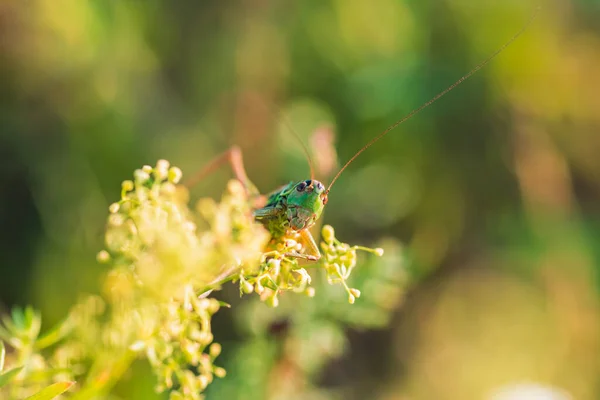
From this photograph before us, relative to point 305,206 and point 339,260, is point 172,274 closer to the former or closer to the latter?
point 339,260

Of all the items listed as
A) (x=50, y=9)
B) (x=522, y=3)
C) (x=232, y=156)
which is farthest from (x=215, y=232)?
(x=522, y=3)

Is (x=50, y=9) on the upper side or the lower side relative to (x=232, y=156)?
upper

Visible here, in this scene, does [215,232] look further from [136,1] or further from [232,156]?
[136,1]

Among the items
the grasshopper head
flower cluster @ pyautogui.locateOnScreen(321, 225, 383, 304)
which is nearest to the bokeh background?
the grasshopper head

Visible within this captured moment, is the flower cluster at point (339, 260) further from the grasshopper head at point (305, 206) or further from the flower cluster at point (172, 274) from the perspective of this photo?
the grasshopper head at point (305, 206)

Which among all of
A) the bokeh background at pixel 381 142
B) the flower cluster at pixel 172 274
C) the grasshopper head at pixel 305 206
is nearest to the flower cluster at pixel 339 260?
the flower cluster at pixel 172 274

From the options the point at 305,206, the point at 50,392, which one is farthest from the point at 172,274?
the point at 305,206
